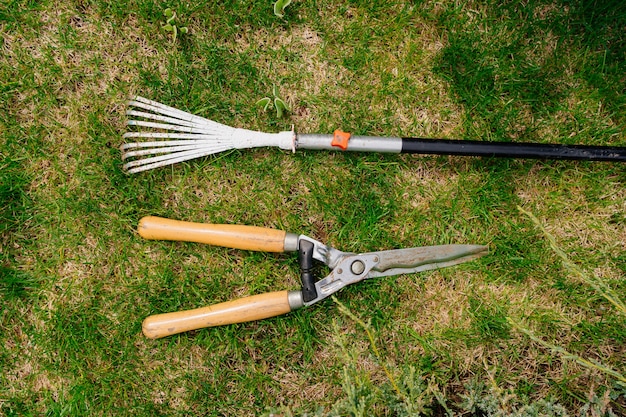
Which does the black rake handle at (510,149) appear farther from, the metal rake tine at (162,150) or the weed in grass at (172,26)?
the weed in grass at (172,26)

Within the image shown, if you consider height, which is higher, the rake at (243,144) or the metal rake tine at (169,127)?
the metal rake tine at (169,127)

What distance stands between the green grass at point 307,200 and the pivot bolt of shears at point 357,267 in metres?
0.20

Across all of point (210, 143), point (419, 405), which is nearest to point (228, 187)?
point (210, 143)

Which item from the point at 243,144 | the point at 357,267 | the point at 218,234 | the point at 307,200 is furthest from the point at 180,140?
the point at 357,267

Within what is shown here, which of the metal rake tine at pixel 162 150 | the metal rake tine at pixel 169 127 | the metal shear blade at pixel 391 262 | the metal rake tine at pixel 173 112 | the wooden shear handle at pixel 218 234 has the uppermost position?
the metal rake tine at pixel 173 112

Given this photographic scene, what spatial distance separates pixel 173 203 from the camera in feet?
7.77

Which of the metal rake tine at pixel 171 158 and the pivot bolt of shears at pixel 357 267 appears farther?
the metal rake tine at pixel 171 158

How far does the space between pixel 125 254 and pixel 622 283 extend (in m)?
2.31

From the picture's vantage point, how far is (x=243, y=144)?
2254mm

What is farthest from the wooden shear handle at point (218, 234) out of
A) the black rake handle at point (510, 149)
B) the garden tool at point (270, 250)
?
the black rake handle at point (510, 149)

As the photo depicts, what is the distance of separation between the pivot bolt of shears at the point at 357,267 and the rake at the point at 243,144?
498 mm

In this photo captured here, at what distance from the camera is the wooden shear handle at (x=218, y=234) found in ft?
6.88

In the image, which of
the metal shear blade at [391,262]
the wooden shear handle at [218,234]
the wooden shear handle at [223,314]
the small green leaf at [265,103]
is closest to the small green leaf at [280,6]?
the small green leaf at [265,103]

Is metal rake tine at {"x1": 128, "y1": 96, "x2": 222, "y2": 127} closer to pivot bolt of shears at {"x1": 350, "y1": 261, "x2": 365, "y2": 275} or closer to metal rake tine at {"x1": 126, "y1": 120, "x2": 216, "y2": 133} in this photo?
metal rake tine at {"x1": 126, "y1": 120, "x2": 216, "y2": 133}
